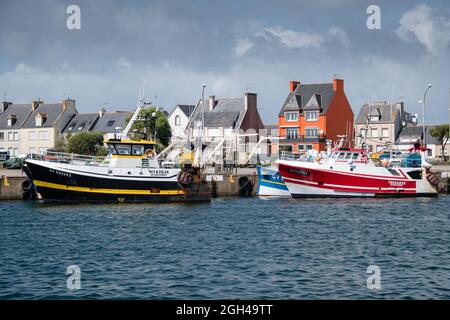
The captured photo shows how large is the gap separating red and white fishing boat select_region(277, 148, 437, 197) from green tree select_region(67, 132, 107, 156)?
155ft

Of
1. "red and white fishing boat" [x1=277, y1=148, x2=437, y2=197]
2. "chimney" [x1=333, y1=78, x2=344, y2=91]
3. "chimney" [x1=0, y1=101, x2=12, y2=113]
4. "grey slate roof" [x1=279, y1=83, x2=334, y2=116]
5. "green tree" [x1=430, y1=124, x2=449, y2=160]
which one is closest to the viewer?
"red and white fishing boat" [x1=277, y1=148, x2=437, y2=197]

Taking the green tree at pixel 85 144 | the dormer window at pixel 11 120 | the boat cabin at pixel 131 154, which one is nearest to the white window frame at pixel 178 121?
the green tree at pixel 85 144

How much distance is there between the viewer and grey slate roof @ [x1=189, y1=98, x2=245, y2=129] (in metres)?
120

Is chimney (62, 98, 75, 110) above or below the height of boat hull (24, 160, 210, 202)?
above

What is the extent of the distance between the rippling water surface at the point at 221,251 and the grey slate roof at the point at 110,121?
67462 millimetres

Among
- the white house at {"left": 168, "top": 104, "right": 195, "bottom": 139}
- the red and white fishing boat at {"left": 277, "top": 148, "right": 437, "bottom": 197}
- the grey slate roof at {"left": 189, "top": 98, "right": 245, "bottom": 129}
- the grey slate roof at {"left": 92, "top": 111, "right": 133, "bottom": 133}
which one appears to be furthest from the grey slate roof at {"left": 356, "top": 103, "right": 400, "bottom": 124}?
the red and white fishing boat at {"left": 277, "top": 148, "right": 437, "bottom": 197}

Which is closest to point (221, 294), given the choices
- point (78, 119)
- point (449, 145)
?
point (449, 145)

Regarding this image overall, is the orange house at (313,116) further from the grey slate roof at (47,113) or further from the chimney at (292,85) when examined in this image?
the grey slate roof at (47,113)

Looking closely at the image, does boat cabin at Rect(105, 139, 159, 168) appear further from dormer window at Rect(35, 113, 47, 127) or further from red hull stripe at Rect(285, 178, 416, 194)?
dormer window at Rect(35, 113, 47, 127)

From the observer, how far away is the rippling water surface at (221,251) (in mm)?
26922

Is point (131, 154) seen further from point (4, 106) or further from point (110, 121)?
point (4, 106)

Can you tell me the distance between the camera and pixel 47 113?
131875mm

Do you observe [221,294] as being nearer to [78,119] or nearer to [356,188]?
[356,188]
